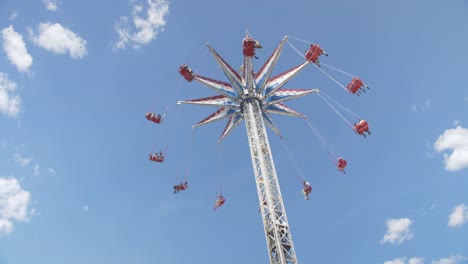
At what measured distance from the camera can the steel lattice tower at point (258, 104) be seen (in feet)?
88.0

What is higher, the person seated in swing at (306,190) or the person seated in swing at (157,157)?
the person seated in swing at (157,157)

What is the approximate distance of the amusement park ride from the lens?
85.8ft

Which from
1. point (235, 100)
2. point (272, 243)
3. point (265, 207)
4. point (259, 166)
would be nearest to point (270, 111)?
point (235, 100)

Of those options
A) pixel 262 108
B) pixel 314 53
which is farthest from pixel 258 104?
pixel 314 53

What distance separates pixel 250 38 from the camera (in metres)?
28.9

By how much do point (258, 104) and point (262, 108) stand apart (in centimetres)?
79

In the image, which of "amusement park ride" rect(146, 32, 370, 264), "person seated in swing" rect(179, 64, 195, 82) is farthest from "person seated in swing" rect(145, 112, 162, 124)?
"person seated in swing" rect(179, 64, 195, 82)

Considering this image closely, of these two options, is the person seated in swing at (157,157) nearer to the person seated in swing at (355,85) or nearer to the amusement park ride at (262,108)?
the amusement park ride at (262,108)

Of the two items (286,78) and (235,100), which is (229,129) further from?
(286,78)

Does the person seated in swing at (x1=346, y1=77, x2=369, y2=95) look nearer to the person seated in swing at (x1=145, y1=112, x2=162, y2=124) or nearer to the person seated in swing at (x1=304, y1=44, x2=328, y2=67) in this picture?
the person seated in swing at (x1=304, y1=44, x2=328, y2=67)

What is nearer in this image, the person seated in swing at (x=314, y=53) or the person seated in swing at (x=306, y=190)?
the person seated in swing at (x=314, y=53)

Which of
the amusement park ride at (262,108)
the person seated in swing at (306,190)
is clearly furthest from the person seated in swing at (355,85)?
the person seated in swing at (306,190)

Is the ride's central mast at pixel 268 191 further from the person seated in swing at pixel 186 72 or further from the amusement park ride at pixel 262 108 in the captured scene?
the person seated in swing at pixel 186 72

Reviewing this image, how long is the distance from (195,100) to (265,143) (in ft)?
23.5
